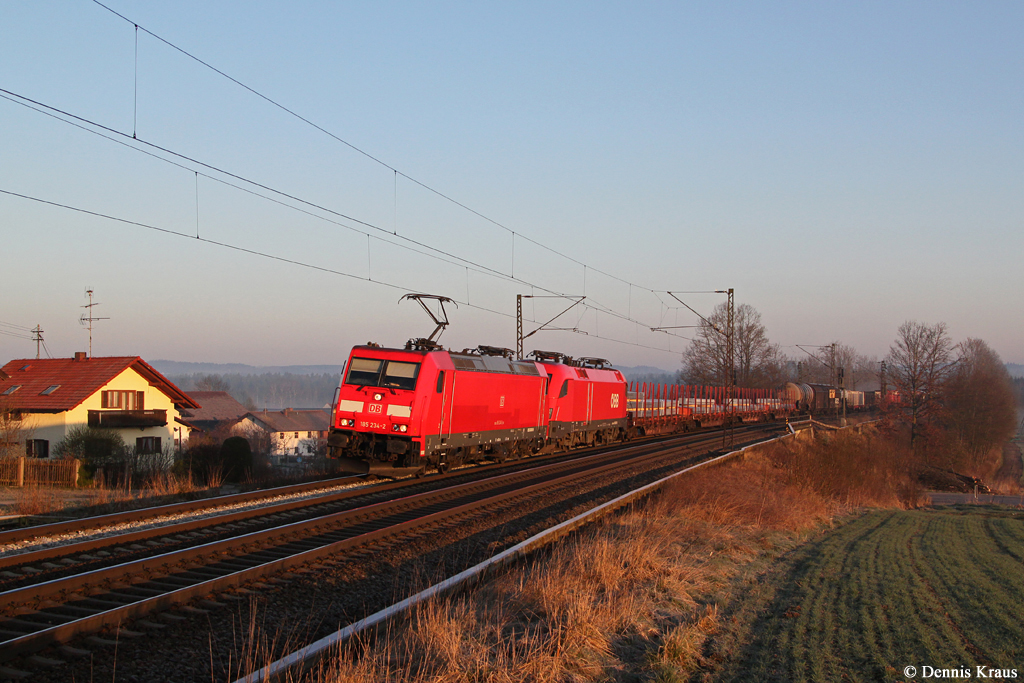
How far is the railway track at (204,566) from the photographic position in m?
6.41

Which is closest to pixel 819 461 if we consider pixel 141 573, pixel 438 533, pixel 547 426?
pixel 547 426

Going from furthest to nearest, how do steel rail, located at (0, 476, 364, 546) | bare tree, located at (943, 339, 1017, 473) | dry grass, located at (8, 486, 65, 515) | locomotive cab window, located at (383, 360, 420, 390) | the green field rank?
bare tree, located at (943, 339, 1017, 473) < locomotive cab window, located at (383, 360, 420, 390) < dry grass, located at (8, 486, 65, 515) < steel rail, located at (0, 476, 364, 546) < the green field

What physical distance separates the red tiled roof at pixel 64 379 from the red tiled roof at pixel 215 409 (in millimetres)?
43860

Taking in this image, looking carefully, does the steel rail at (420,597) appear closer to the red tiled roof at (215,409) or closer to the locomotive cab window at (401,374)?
the locomotive cab window at (401,374)

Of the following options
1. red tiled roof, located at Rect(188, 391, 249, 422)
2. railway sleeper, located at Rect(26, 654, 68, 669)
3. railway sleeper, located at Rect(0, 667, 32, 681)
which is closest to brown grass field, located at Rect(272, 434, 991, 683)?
railway sleeper, located at Rect(26, 654, 68, 669)

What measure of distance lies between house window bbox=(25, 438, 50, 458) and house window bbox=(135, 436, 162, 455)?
162 inches

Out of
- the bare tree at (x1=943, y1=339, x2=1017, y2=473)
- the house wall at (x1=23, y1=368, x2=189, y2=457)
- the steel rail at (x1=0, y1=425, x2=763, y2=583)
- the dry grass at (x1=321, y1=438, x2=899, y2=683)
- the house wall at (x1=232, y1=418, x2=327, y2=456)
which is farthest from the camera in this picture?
the house wall at (x1=232, y1=418, x2=327, y2=456)

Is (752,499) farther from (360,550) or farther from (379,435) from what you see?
(360,550)

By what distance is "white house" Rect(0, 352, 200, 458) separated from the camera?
38.2 meters

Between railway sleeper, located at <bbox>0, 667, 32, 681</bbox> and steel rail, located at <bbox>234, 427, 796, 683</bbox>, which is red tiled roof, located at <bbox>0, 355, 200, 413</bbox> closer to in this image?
steel rail, located at <bbox>234, 427, 796, 683</bbox>

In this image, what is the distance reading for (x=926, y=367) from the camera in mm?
54844

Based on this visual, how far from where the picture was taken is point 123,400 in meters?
41.7

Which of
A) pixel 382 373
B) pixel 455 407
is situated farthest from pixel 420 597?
pixel 455 407

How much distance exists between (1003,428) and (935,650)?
62.5 metres
